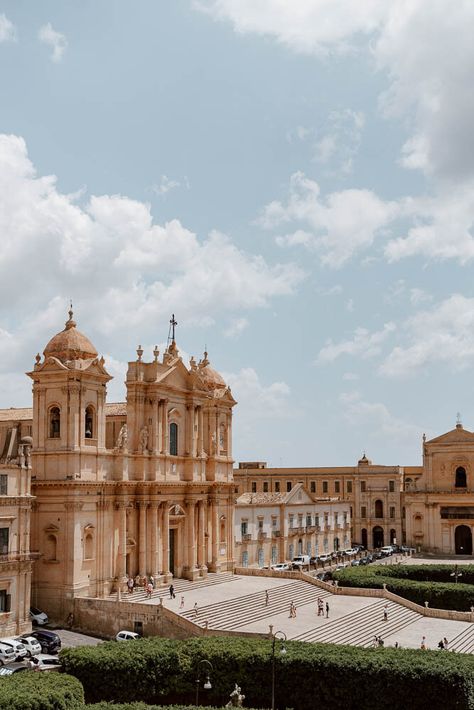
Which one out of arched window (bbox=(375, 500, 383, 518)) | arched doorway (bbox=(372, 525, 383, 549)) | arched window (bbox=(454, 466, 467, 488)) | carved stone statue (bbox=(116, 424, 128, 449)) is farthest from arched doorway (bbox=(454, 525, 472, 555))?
carved stone statue (bbox=(116, 424, 128, 449))

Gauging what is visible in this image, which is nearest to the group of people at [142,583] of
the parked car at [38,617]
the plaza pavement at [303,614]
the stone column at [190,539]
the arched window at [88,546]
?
the plaza pavement at [303,614]

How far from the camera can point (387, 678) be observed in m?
35.3

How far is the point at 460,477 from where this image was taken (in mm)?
93688

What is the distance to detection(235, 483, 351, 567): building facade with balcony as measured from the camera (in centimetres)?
7531

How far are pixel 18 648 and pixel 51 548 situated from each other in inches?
365

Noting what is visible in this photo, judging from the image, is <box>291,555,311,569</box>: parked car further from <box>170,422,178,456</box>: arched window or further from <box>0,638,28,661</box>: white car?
<box>0,638,28,661</box>: white car

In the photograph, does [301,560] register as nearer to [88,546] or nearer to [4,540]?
[88,546]

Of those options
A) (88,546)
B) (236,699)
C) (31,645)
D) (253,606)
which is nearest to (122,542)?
(88,546)

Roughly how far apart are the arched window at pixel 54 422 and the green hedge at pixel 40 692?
18192 mm

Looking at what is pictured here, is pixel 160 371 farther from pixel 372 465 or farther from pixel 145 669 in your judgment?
pixel 372 465

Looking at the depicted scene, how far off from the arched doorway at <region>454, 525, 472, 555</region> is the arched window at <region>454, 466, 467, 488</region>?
4.30 meters

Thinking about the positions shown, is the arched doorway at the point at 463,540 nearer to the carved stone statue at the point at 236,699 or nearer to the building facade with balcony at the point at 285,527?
the building facade with balcony at the point at 285,527

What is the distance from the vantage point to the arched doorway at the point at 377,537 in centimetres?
10056

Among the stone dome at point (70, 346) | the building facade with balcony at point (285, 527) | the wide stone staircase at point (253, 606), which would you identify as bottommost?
the wide stone staircase at point (253, 606)
